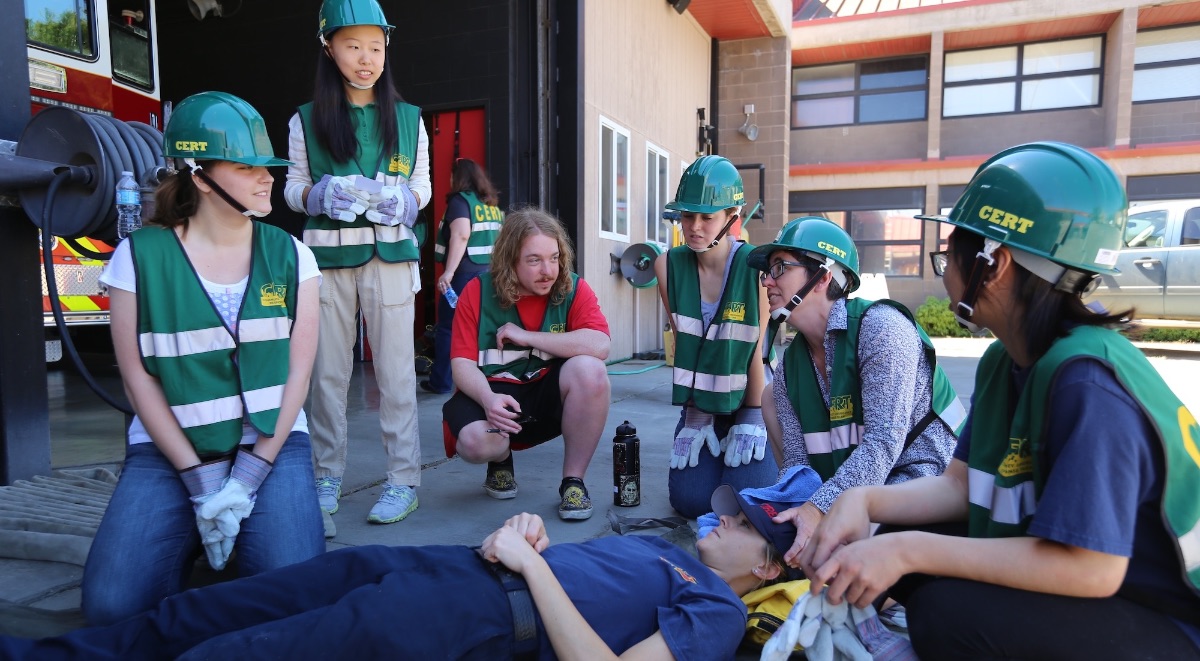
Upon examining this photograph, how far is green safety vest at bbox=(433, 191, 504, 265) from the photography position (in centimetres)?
622

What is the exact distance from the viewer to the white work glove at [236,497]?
232 centimetres

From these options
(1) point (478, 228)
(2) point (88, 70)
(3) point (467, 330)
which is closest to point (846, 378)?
(3) point (467, 330)

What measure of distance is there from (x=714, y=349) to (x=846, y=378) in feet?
3.19

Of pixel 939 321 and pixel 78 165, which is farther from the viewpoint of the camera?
pixel 939 321

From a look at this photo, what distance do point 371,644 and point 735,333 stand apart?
2279 millimetres

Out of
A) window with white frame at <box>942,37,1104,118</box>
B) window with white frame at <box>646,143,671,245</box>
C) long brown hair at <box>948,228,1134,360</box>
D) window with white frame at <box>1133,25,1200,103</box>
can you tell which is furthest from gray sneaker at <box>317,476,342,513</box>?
window with white frame at <box>1133,25,1200,103</box>

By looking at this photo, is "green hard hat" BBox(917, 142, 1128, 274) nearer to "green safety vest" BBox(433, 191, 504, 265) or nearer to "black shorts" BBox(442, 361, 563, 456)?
"black shorts" BBox(442, 361, 563, 456)

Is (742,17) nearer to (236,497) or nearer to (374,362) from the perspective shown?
(374,362)

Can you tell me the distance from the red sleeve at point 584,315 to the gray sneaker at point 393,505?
1.07 meters

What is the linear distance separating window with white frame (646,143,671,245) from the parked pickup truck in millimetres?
5850

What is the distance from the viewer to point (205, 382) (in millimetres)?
2449

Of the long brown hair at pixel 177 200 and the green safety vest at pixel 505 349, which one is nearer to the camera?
the long brown hair at pixel 177 200

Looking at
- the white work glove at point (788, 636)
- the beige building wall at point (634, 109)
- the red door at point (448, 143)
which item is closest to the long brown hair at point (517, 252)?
the white work glove at point (788, 636)

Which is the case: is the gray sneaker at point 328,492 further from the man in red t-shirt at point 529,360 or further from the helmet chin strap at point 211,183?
the helmet chin strap at point 211,183
